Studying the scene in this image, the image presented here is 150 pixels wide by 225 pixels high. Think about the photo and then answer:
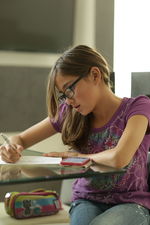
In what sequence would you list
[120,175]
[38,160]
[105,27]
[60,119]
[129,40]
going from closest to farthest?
[38,160], [120,175], [60,119], [105,27], [129,40]

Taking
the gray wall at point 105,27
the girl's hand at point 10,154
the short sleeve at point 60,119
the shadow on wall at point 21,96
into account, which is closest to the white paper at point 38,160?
the girl's hand at point 10,154

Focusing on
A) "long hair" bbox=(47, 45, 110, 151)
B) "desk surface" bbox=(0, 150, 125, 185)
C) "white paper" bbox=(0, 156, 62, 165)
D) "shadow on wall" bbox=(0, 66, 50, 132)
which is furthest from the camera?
"shadow on wall" bbox=(0, 66, 50, 132)

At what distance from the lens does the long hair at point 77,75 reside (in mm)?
1589

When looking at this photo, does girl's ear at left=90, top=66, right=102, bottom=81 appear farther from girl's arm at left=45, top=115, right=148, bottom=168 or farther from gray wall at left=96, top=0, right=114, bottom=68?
gray wall at left=96, top=0, right=114, bottom=68

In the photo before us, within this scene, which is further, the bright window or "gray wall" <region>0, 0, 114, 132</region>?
the bright window

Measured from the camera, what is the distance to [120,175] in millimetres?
1555

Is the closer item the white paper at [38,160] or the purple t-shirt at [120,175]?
the white paper at [38,160]

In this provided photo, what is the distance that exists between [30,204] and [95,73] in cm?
57

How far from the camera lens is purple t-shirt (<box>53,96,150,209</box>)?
1561 mm

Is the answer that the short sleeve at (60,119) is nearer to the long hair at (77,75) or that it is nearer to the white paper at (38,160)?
the long hair at (77,75)

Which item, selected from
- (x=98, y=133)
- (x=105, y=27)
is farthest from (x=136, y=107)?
(x=105, y=27)

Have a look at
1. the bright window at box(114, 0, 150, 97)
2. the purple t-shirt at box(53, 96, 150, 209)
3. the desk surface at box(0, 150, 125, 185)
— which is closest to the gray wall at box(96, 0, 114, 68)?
the bright window at box(114, 0, 150, 97)

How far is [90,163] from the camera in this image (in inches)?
52.8

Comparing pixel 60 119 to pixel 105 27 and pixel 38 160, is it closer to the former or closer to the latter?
pixel 38 160
